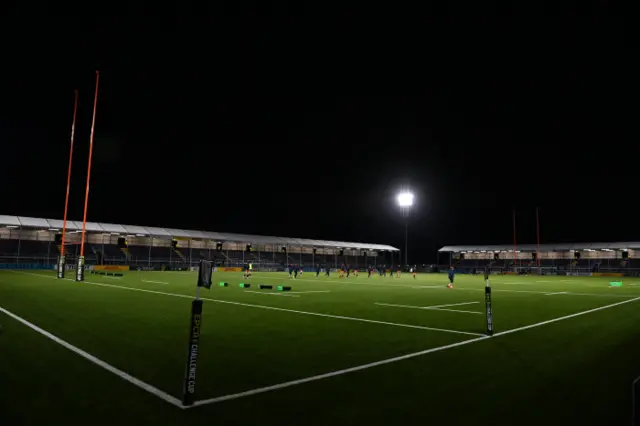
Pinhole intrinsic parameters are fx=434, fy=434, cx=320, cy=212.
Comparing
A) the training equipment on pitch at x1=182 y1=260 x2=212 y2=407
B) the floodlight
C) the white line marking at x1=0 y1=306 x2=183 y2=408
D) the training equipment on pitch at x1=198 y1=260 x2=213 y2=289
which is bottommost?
the white line marking at x1=0 y1=306 x2=183 y2=408

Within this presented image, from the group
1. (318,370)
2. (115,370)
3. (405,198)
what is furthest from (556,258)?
(115,370)

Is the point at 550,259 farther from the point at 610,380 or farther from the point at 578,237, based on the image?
the point at 610,380

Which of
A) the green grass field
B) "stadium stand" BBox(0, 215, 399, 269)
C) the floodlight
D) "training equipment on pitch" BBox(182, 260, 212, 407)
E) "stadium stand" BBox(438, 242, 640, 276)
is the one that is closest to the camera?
the green grass field

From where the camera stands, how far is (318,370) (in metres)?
6.94

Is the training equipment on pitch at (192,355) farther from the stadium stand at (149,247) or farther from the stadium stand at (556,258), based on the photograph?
the stadium stand at (556,258)

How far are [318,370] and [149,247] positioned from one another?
73.0m

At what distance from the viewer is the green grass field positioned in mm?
4941

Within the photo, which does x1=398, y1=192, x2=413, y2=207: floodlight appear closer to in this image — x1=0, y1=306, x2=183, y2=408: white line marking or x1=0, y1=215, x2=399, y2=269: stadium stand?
x1=0, y1=215, x2=399, y2=269: stadium stand

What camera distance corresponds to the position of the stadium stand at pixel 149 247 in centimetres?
5859

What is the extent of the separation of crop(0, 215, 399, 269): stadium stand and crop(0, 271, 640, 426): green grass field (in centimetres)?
4819

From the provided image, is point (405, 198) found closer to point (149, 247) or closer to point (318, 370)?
point (149, 247)

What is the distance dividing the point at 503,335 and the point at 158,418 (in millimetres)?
8877

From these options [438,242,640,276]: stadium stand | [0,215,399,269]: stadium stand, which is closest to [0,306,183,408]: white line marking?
[0,215,399,269]: stadium stand

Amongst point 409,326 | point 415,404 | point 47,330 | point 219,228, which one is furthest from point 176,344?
point 219,228
